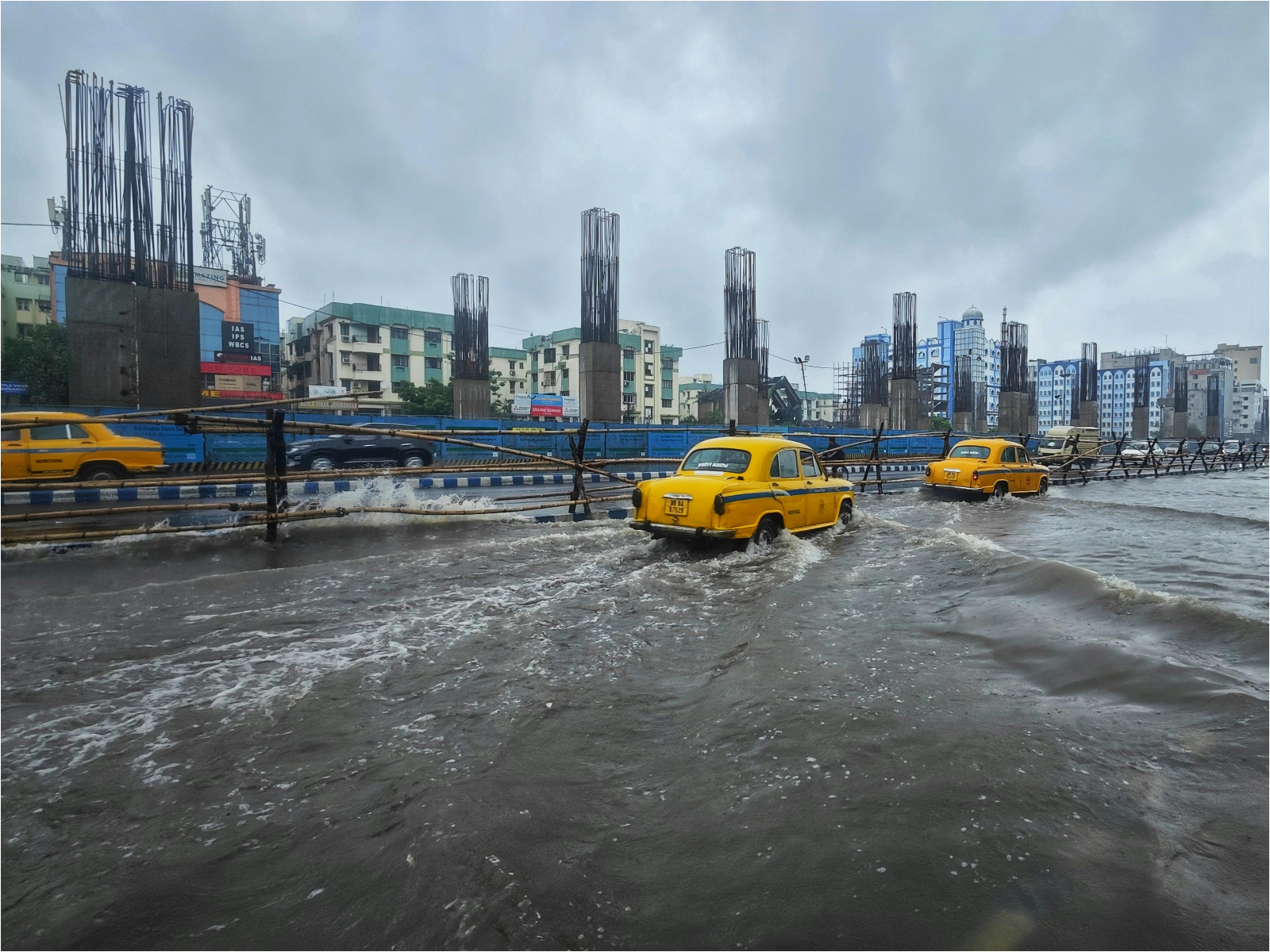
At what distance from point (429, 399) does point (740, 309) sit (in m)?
24.7

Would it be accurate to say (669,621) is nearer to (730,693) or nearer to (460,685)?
(730,693)

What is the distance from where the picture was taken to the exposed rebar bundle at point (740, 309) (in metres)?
28.8

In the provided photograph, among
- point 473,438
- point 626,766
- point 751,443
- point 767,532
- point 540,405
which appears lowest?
point 626,766

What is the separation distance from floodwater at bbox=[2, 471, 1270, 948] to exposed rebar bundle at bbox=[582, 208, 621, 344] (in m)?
18.4

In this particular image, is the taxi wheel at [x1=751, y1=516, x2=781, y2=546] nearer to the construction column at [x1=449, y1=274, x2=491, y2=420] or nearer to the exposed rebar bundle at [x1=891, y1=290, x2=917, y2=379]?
the construction column at [x1=449, y1=274, x2=491, y2=420]

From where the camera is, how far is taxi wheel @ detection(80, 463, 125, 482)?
11250mm

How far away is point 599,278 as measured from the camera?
23.9 m

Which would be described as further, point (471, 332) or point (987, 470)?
point (471, 332)

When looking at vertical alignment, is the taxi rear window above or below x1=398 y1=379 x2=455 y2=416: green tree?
below

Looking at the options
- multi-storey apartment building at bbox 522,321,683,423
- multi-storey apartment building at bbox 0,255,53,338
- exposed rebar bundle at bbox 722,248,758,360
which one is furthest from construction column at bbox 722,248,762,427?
multi-storey apartment building at bbox 0,255,53,338

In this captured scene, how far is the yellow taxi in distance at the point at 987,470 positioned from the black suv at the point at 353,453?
37.7 ft

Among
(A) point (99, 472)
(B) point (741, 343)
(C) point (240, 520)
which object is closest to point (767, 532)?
(C) point (240, 520)

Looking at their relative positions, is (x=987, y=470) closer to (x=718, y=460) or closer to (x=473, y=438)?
(x=718, y=460)

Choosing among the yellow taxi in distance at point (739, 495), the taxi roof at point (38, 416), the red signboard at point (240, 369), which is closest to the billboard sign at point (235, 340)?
the red signboard at point (240, 369)
